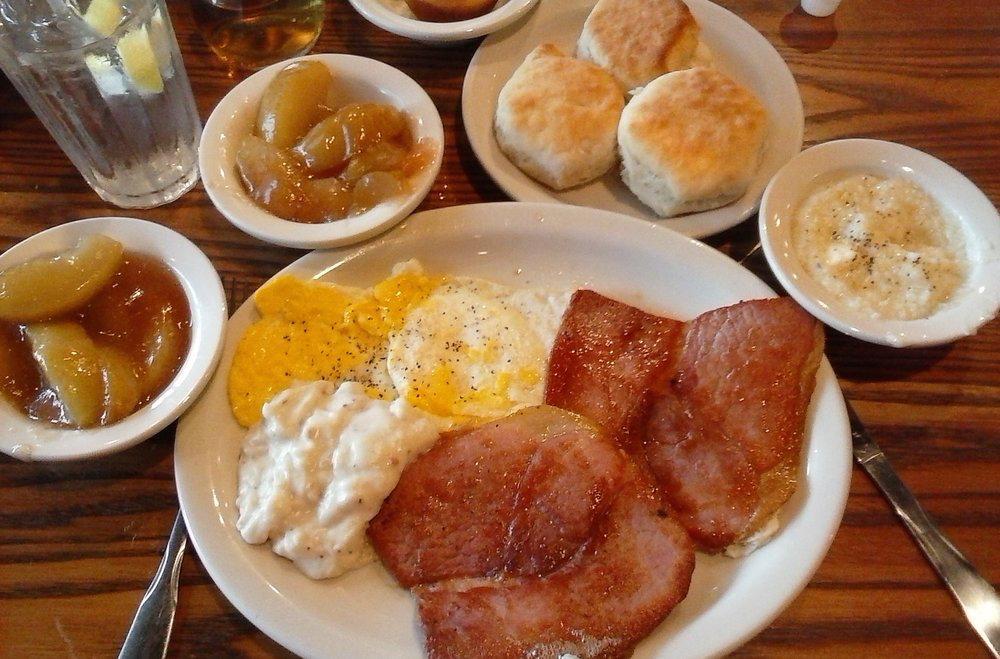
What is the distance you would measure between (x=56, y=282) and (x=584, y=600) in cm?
137

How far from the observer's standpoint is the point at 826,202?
185 centimetres

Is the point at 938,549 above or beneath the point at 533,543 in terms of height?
beneath

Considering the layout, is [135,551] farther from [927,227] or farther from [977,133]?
[977,133]

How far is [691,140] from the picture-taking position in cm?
186

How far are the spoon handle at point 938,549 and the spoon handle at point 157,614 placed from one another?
1626 mm

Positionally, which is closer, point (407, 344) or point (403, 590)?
point (403, 590)

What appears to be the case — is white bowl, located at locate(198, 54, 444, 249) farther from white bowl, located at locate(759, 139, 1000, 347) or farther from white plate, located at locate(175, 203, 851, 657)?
white bowl, located at locate(759, 139, 1000, 347)

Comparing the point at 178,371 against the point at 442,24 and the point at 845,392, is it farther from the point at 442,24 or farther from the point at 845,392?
the point at 845,392

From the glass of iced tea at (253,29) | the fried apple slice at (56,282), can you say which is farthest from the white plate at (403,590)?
the glass of iced tea at (253,29)

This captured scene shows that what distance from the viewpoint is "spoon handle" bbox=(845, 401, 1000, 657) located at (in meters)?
1.48

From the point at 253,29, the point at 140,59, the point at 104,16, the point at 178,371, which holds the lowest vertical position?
the point at 178,371

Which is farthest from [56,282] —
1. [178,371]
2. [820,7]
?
[820,7]

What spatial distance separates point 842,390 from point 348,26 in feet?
6.62

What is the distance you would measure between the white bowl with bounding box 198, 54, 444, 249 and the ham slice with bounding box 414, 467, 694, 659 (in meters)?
0.90
